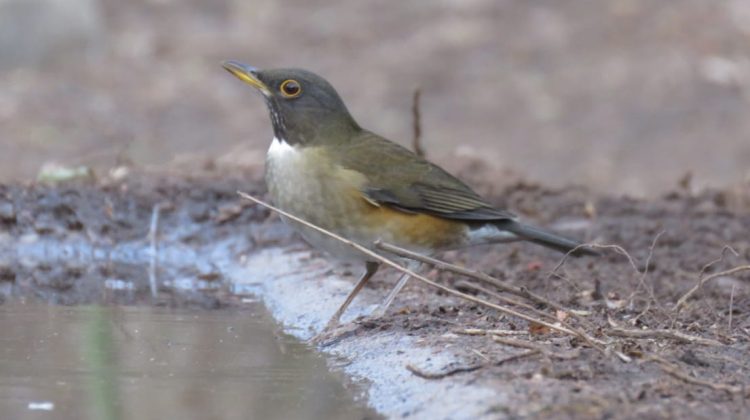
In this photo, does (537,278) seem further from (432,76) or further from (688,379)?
(432,76)

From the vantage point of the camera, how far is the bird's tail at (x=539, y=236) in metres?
7.92

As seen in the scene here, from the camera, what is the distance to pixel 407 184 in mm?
7438

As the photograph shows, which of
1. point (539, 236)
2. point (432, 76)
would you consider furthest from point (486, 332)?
point (432, 76)

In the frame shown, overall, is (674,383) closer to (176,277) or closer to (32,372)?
(32,372)

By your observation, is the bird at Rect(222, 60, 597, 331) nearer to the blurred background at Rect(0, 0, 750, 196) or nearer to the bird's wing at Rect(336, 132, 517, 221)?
the bird's wing at Rect(336, 132, 517, 221)

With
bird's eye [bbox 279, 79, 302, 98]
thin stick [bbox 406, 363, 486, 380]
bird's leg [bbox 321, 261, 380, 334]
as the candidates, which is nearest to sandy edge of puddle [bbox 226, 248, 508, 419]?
thin stick [bbox 406, 363, 486, 380]

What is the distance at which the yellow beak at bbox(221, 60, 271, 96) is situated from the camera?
23.9 ft

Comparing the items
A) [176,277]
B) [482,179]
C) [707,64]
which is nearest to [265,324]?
[176,277]

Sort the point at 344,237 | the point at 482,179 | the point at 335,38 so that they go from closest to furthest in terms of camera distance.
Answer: the point at 344,237 → the point at 482,179 → the point at 335,38

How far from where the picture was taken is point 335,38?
19547 mm

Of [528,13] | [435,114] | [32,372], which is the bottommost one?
[32,372]

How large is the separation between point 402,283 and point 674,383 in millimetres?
2211

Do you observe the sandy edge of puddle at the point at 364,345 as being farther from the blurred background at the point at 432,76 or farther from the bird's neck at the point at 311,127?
the blurred background at the point at 432,76

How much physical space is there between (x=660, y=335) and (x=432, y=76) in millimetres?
12805
